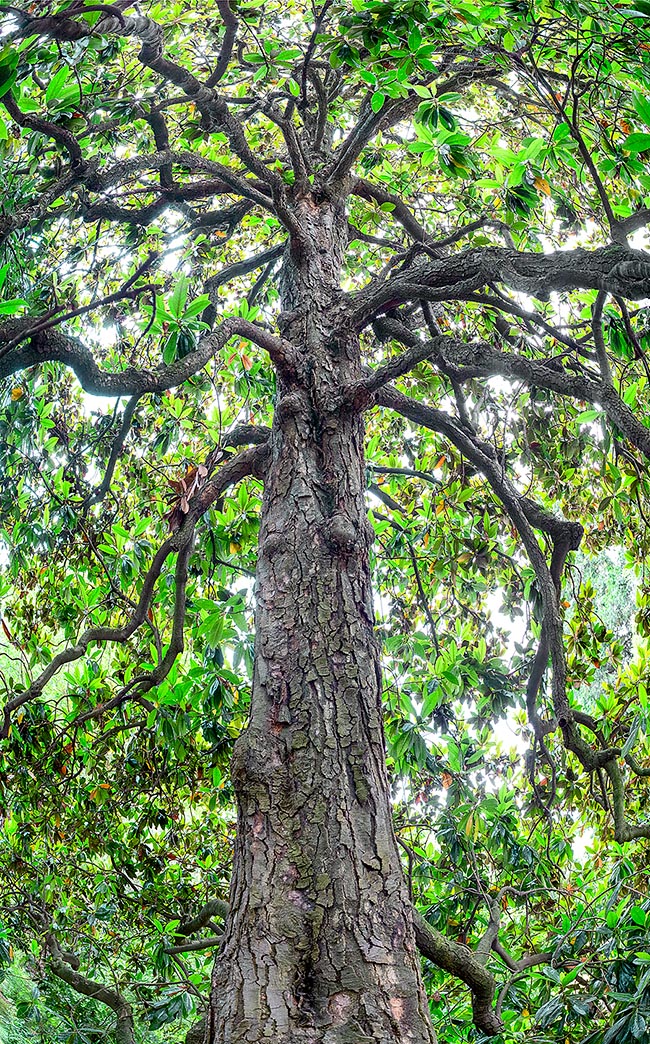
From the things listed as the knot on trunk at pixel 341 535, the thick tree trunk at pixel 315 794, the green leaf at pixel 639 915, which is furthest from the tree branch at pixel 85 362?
the green leaf at pixel 639 915

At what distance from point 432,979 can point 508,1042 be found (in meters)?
0.61

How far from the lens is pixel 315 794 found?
6.91 ft

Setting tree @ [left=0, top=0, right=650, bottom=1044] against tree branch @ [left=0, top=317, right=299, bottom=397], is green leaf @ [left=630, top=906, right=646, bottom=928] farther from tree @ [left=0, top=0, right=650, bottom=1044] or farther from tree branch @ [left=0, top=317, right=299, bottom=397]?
tree branch @ [left=0, top=317, right=299, bottom=397]

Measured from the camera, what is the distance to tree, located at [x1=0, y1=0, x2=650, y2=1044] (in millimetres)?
2191

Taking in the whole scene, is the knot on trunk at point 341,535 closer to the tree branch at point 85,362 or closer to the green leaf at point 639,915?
the tree branch at point 85,362

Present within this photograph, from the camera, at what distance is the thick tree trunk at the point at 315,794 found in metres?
1.77

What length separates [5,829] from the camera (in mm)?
4379

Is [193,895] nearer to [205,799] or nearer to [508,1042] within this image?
[205,799]

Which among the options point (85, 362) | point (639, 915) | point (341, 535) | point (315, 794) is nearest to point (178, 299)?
point (85, 362)

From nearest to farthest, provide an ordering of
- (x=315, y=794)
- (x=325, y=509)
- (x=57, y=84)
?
(x=315, y=794) → (x=57, y=84) → (x=325, y=509)

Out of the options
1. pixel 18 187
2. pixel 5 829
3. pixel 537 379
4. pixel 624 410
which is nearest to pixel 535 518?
pixel 537 379

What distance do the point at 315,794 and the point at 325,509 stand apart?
1075 mm

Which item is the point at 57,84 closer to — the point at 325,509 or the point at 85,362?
the point at 85,362

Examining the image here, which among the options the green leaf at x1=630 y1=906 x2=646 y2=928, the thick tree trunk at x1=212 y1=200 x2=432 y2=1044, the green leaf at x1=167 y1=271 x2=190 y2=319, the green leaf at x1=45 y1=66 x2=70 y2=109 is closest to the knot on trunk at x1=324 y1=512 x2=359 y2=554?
the thick tree trunk at x1=212 y1=200 x2=432 y2=1044
